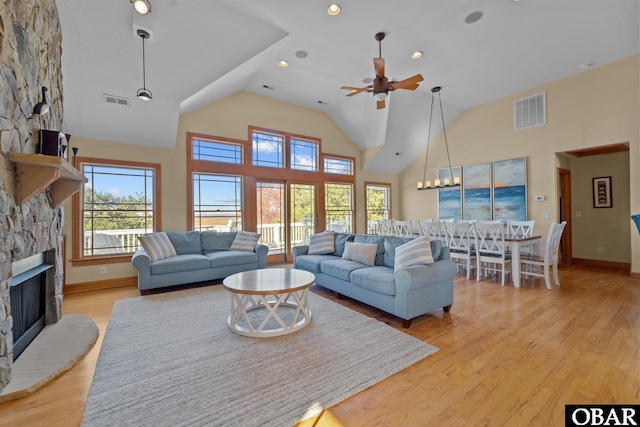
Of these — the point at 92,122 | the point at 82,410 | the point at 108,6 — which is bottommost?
the point at 82,410

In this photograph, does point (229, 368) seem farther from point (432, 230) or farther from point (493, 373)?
point (432, 230)

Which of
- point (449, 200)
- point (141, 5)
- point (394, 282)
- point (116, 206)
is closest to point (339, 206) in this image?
point (449, 200)

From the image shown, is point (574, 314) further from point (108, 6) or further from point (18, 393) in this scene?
point (108, 6)

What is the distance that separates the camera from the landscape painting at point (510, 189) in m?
5.97

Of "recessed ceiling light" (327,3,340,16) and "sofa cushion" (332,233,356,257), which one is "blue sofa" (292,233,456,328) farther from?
"recessed ceiling light" (327,3,340,16)

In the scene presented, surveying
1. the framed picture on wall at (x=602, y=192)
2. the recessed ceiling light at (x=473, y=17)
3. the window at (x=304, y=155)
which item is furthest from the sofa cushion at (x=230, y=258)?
the framed picture on wall at (x=602, y=192)

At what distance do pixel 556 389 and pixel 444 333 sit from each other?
95cm

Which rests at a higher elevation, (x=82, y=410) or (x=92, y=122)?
(x=92, y=122)

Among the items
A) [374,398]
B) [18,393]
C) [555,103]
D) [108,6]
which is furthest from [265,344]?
[555,103]

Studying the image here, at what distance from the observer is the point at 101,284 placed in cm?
453

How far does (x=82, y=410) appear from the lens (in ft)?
5.70

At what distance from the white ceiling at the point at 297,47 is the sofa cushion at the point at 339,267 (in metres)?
3.19

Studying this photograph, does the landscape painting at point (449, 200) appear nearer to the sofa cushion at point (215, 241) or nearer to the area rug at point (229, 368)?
the area rug at point (229, 368)

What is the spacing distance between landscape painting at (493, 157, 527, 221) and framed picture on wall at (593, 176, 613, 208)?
1475 mm
